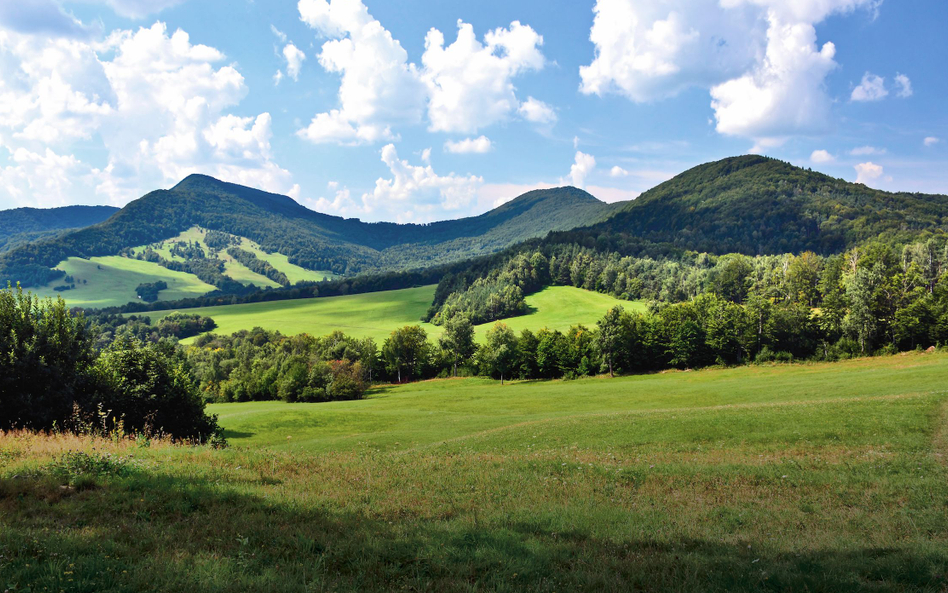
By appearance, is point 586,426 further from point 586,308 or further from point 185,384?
point 586,308

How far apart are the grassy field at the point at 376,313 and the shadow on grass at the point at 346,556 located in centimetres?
11108

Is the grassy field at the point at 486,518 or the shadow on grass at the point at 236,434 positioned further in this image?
the shadow on grass at the point at 236,434

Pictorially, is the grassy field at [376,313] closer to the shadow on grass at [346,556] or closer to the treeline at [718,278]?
the treeline at [718,278]

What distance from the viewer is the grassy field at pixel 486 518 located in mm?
7348

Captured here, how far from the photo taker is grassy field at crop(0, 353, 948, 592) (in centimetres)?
735

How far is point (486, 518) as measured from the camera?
410 inches

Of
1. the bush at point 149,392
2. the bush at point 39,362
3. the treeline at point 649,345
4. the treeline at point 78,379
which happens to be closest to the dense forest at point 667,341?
the treeline at point 649,345

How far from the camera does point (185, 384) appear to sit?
31625mm

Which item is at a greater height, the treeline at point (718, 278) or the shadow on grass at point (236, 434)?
the treeline at point (718, 278)

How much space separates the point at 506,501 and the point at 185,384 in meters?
27.7

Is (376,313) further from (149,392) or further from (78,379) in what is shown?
(78,379)

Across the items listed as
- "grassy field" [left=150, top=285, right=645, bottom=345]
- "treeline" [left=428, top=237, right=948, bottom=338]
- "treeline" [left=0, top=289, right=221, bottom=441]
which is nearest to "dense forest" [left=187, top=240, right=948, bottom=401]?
"treeline" [left=428, top=237, right=948, bottom=338]

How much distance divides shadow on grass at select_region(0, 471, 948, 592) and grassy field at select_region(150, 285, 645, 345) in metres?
111

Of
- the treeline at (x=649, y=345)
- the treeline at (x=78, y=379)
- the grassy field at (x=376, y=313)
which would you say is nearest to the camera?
the treeline at (x=78, y=379)
